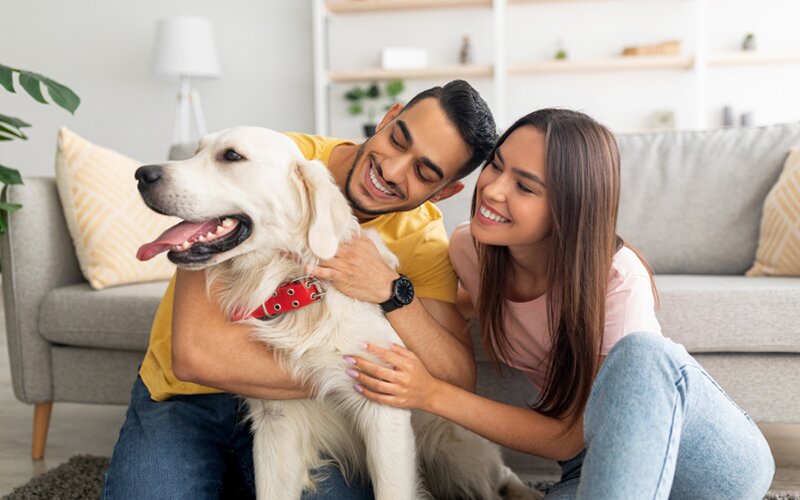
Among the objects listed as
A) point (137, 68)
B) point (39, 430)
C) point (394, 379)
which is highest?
point (137, 68)

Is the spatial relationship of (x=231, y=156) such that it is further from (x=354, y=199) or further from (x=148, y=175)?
(x=354, y=199)

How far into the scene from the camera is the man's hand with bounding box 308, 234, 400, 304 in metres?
1.31

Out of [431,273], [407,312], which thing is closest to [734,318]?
[431,273]

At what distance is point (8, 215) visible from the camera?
2197 millimetres

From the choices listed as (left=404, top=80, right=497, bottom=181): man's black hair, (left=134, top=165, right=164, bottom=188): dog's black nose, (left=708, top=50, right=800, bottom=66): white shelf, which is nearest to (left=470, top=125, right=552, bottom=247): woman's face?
(left=404, top=80, right=497, bottom=181): man's black hair

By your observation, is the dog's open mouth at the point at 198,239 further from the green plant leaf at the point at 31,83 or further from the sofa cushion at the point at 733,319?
the green plant leaf at the point at 31,83

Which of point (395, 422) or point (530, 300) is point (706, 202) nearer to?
point (530, 300)

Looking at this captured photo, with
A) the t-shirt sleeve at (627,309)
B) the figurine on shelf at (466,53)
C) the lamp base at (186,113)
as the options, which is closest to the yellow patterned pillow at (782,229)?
the t-shirt sleeve at (627,309)

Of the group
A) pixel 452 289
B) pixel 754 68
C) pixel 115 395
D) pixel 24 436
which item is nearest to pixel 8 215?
pixel 115 395

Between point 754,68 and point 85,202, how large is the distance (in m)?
4.45

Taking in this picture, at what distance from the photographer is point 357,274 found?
131 cm

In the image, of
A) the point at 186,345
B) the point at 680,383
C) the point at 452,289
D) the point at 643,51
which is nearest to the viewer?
the point at 680,383

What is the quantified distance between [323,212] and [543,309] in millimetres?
507

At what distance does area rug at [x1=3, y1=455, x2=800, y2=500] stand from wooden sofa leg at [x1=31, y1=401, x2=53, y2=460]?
186mm
